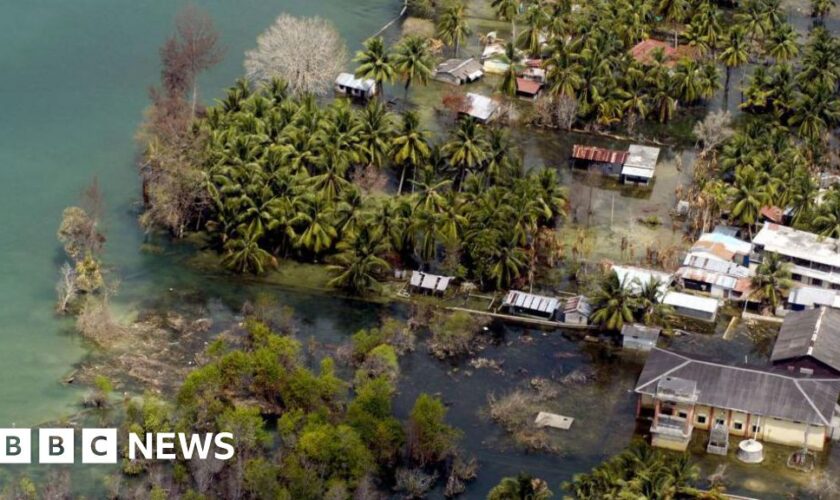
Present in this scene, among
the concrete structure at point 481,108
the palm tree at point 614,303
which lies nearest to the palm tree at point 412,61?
the concrete structure at point 481,108

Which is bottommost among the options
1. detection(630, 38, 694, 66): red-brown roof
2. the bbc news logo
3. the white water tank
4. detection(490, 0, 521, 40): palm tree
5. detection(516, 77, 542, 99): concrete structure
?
the bbc news logo

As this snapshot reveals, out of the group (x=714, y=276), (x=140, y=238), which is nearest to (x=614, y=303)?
(x=714, y=276)

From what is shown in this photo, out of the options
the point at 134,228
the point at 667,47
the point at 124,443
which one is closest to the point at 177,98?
the point at 134,228

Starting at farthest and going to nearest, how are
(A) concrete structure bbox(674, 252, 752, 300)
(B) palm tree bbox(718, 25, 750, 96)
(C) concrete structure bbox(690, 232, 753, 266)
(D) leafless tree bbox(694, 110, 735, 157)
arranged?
(B) palm tree bbox(718, 25, 750, 96)
(D) leafless tree bbox(694, 110, 735, 157)
(C) concrete structure bbox(690, 232, 753, 266)
(A) concrete structure bbox(674, 252, 752, 300)

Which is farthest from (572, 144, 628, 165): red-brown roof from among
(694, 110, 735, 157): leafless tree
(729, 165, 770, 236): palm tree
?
(729, 165, 770, 236): palm tree

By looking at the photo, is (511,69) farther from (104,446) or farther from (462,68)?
(104,446)

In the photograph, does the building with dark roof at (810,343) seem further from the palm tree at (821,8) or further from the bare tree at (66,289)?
the palm tree at (821,8)

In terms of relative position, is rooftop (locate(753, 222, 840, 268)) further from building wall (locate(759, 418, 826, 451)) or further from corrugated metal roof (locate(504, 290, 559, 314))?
building wall (locate(759, 418, 826, 451))
